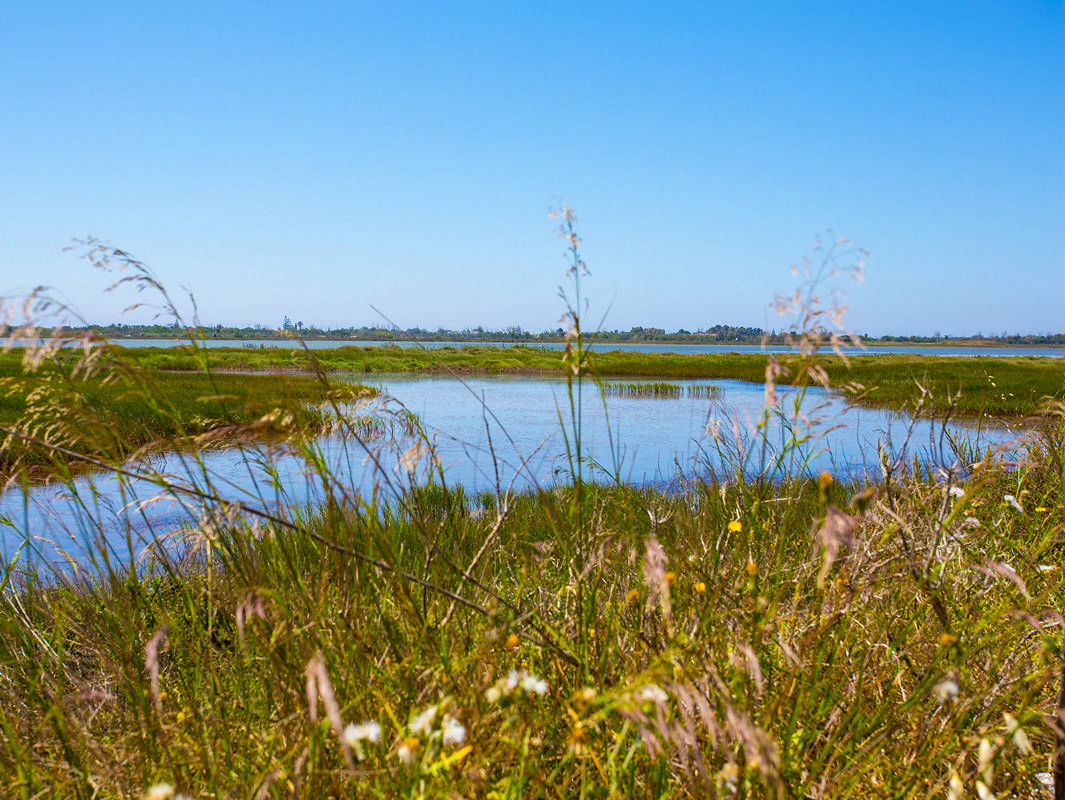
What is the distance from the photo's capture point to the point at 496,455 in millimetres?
6164

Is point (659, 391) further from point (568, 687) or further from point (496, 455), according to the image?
point (568, 687)

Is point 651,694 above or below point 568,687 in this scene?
above

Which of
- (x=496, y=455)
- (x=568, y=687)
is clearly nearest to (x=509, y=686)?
(x=568, y=687)

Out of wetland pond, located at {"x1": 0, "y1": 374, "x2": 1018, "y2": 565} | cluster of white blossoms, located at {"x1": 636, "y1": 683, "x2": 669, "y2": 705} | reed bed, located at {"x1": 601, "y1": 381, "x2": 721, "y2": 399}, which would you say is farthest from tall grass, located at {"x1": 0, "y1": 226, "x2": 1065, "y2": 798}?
reed bed, located at {"x1": 601, "y1": 381, "x2": 721, "y2": 399}

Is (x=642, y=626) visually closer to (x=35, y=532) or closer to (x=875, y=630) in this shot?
(x=875, y=630)

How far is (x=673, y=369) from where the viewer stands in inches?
1211

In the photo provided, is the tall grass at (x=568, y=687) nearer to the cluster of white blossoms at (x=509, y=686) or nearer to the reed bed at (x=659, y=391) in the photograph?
the cluster of white blossoms at (x=509, y=686)

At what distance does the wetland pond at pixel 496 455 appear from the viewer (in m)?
2.32

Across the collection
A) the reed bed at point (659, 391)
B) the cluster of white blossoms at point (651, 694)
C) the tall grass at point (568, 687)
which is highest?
the cluster of white blossoms at point (651, 694)

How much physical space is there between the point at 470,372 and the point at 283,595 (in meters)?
29.0

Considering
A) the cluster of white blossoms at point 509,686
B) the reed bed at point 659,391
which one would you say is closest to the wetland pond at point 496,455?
the reed bed at point 659,391

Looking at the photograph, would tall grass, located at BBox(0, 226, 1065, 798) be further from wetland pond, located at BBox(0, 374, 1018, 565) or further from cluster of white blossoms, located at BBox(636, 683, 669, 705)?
wetland pond, located at BBox(0, 374, 1018, 565)

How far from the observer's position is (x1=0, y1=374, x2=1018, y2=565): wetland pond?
232cm

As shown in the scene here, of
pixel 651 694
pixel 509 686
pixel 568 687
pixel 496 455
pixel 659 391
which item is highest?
pixel 651 694
